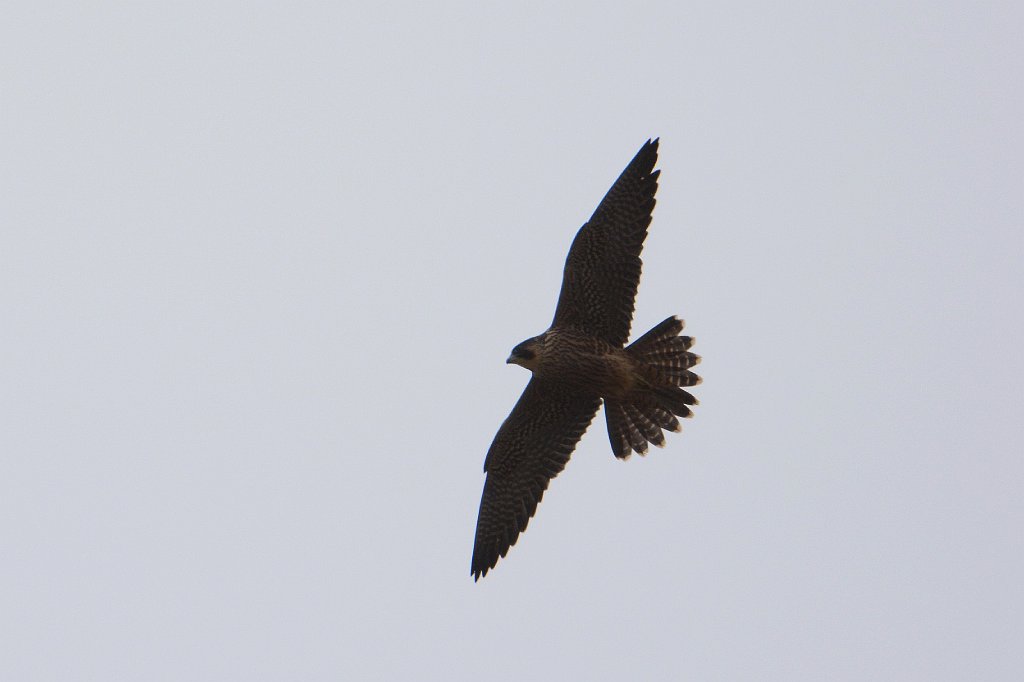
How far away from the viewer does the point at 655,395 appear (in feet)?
35.2

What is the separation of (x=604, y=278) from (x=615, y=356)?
65cm

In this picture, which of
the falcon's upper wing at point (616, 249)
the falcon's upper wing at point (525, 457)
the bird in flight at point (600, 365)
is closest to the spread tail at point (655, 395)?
the bird in flight at point (600, 365)

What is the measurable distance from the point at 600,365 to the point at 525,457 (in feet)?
4.14

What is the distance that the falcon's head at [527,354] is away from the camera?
1077 centimetres

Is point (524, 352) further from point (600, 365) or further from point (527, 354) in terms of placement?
point (600, 365)

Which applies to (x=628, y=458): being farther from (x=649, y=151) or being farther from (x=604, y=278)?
(x=649, y=151)

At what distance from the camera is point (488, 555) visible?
37.2 feet

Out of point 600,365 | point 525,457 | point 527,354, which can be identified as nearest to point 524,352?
point 527,354

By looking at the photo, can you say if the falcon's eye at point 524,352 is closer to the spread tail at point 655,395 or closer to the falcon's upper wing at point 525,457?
the falcon's upper wing at point 525,457

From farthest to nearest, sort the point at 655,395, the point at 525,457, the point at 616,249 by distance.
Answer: the point at 525,457 < the point at 655,395 < the point at 616,249

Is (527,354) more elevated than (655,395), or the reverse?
(527,354)

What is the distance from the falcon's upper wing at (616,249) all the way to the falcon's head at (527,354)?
488 millimetres

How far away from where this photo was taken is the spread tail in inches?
417

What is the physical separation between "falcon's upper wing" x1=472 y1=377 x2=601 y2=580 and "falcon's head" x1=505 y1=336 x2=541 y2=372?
1.30 feet
